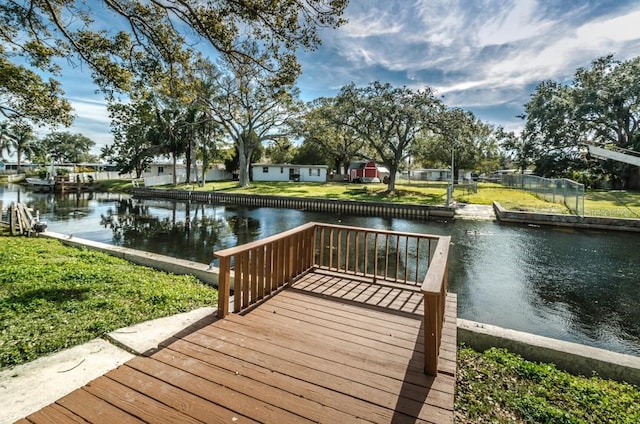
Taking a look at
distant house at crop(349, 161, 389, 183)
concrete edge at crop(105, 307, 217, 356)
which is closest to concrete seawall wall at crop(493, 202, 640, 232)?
concrete edge at crop(105, 307, 217, 356)

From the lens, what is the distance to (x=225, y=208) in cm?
2484

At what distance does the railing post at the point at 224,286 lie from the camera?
3.34 m

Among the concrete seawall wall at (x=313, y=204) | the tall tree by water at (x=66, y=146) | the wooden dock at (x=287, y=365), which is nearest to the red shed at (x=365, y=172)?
the concrete seawall wall at (x=313, y=204)

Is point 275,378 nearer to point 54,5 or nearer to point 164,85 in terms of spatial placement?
point 164,85

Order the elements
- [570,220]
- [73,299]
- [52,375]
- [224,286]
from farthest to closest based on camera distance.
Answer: [570,220] < [73,299] < [224,286] < [52,375]

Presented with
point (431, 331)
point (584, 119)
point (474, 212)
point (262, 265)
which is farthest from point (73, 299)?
point (584, 119)

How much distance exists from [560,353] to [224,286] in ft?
12.1

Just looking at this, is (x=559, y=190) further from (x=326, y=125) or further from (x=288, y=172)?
(x=288, y=172)

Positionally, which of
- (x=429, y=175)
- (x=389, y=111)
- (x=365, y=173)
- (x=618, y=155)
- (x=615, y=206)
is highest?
(x=389, y=111)

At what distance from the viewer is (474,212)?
20.7 metres

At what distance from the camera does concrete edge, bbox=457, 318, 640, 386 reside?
3.27 m

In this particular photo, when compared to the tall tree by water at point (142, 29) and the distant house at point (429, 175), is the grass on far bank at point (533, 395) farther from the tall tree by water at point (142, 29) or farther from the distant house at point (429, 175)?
the distant house at point (429, 175)

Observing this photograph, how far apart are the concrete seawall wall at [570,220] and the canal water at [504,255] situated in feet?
2.88

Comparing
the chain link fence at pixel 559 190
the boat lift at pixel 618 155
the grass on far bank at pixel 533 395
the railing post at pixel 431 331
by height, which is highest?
the boat lift at pixel 618 155
